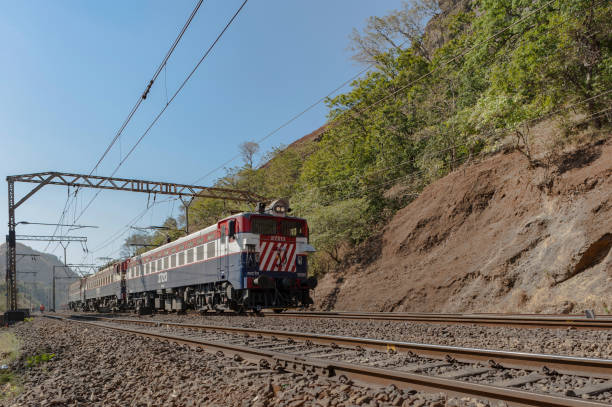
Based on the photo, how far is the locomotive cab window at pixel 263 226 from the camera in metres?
16.2

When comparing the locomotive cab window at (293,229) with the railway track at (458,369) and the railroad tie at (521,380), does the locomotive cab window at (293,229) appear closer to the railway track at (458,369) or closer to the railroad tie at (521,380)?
the railway track at (458,369)

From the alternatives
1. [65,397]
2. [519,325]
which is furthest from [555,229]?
[65,397]

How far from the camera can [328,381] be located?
517cm

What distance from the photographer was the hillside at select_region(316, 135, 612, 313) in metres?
13.6

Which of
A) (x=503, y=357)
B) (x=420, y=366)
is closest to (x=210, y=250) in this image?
(x=420, y=366)

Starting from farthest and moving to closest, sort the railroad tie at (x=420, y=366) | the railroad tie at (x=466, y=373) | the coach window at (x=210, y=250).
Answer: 1. the coach window at (x=210, y=250)
2. the railroad tie at (x=420, y=366)
3. the railroad tie at (x=466, y=373)

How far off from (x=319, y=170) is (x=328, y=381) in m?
28.5

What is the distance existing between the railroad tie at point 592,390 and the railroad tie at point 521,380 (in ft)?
1.72

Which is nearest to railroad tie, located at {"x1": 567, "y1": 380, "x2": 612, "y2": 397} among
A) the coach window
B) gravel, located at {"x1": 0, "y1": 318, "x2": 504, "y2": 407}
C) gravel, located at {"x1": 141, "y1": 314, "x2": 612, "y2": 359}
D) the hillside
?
gravel, located at {"x1": 0, "y1": 318, "x2": 504, "y2": 407}

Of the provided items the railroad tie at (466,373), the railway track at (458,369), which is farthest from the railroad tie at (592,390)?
the railroad tie at (466,373)

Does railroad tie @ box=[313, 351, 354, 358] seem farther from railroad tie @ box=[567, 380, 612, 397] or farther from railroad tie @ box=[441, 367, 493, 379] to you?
railroad tie @ box=[567, 380, 612, 397]

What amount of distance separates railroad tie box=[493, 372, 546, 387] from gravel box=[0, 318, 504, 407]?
813 mm

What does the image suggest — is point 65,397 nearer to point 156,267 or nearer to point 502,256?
point 502,256

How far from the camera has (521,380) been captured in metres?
4.77
